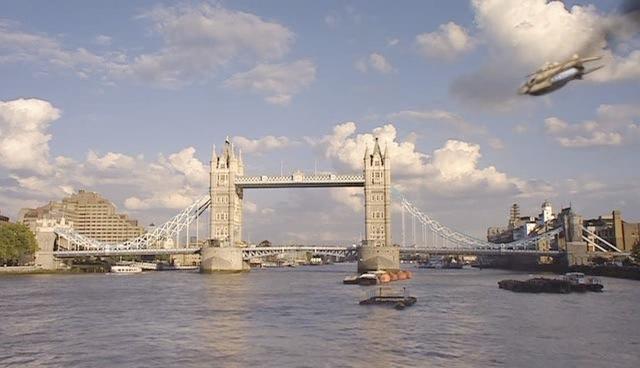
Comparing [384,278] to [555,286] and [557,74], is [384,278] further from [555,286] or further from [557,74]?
[557,74]

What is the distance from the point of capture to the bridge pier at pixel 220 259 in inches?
3797

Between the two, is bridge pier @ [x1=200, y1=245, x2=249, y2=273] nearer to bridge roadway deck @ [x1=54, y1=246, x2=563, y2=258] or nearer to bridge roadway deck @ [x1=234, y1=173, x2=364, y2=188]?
bridge roadway deck @ [x1=54, y1=246, x2=563, y2=258]

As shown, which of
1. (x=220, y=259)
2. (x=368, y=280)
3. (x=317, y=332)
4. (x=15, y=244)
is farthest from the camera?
(x=220, y=259)

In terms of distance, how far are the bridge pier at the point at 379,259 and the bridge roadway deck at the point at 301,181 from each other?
53.3ft

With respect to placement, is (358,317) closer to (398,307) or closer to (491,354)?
(398,307)

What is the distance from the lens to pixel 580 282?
5675 cm

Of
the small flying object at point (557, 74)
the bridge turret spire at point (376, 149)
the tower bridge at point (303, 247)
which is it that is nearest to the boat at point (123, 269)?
the tower bridge at point (303, 247)

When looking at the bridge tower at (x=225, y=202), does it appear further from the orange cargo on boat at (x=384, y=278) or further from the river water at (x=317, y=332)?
the river water at (x=317, y=332)

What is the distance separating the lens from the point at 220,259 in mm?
96625

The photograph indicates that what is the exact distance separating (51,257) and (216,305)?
7049 cm

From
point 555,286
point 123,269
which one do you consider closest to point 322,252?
point 123,269

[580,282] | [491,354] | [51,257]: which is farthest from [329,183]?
[491,354]

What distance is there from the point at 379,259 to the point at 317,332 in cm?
6472

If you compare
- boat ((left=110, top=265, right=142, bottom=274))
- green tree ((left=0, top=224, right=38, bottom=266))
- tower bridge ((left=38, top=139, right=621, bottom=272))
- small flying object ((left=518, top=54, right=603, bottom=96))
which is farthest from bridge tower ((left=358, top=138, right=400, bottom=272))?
small flying object ((left=518, top=54, right=603, bottom=96))
